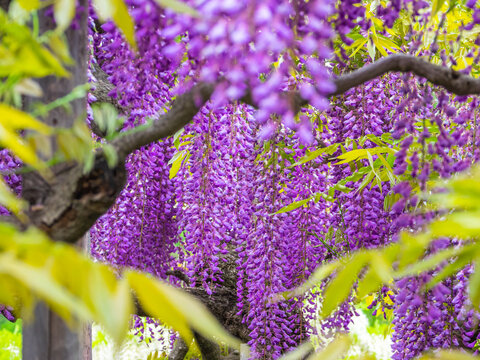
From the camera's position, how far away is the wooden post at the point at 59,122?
110 centimetres

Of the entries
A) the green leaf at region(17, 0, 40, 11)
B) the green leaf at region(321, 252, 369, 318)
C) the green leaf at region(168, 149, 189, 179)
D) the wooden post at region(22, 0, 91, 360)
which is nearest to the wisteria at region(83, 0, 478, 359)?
the green leaf at region(168, 149, 189, 179)

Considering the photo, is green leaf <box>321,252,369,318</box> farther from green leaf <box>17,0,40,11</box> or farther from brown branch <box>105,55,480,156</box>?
green leaf <box>17,0,40,11</box>

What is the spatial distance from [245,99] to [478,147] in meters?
0.97

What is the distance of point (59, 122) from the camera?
1.10 m

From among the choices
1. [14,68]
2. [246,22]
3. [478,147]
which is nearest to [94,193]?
[14,68]

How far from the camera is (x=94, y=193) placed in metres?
0.99

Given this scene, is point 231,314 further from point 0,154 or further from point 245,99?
point 245,99

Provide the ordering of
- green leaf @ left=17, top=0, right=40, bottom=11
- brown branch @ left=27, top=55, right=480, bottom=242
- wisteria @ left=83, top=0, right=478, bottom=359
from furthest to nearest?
wisteria @ left=83, top=0, right=478, bottom=359, brown branch @ left=27, top=55, right=480, bottom=242, green leaf @ left=17, top=0, right=40, bottom=11

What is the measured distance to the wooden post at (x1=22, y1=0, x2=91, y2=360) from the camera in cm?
110

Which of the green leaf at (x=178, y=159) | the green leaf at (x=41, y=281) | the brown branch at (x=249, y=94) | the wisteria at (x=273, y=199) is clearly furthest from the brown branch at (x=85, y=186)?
the green leaf at (x=178, y=159)

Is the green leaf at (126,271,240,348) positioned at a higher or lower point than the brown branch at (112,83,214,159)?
lower

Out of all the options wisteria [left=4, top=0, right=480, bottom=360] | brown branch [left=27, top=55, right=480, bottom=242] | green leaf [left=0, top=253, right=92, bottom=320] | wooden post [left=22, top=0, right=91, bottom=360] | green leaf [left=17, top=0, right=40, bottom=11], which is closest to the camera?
green leaf [left=0, top=253, right=92, bottom=320]

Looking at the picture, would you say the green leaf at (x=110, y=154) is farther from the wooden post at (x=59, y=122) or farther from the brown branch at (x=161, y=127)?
the wooden post at (x=59, y=122)

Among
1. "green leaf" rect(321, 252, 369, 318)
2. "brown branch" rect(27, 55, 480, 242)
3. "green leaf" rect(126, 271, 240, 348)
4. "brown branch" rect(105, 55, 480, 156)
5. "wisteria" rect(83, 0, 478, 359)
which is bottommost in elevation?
"green leaf" rect(126, 271, 240, 348)
